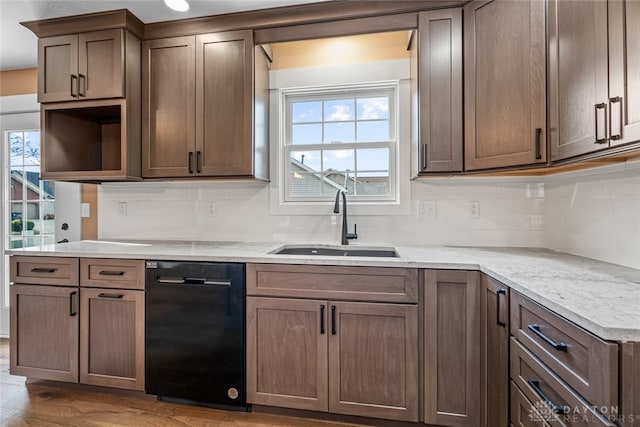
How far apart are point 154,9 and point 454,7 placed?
1883 mm

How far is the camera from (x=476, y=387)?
1.62m

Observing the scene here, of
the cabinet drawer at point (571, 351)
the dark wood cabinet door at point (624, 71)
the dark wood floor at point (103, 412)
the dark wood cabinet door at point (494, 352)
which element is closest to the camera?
the cabinet drawer at point (571, 351)

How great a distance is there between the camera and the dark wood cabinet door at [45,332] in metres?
2.02

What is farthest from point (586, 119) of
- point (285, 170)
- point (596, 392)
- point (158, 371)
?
point (158, 371)

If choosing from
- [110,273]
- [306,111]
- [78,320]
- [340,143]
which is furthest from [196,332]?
[306,111]

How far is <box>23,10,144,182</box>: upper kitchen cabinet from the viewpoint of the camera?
2.16m

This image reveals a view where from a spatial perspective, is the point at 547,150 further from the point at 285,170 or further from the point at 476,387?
the point at 285,170

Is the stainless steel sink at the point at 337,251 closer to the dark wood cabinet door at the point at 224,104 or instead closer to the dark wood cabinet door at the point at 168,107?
the dark wood cabinet door at the point at 224,104

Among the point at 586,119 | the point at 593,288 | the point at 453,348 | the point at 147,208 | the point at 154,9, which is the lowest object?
the point at 453,348

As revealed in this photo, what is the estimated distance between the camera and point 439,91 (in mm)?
1937

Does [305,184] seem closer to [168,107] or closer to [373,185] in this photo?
[373,185]

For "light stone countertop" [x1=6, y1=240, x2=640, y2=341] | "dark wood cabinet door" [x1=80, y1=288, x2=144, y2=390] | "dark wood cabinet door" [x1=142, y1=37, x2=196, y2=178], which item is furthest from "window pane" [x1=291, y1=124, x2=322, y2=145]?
"dark wood cabinet door" [x1=80, y1=288, x2=144, y2=390]

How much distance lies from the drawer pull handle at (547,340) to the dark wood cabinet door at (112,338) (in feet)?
6.40

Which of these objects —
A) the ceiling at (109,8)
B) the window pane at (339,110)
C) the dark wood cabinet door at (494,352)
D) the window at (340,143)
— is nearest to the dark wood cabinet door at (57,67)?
the ceiling at (109,8)
